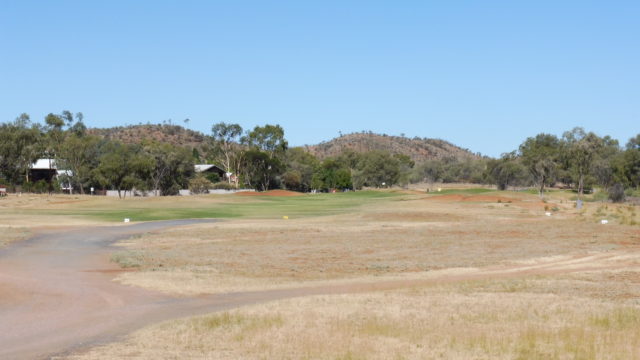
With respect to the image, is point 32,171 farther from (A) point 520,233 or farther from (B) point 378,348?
(B) point 378,348

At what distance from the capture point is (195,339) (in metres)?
14.0

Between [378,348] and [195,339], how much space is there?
3756 millimetres

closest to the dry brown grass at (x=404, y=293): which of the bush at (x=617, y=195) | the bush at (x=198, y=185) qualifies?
the bush at (x=617, y=195)

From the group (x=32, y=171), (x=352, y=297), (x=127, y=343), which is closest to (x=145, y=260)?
(x=352, y=297)

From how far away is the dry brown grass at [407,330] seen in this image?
12898mm

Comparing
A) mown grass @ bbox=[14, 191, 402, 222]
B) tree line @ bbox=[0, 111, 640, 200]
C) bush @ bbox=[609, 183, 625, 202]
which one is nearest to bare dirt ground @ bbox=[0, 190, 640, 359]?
mown grass @ bbox=[14, 191, 402, 222]

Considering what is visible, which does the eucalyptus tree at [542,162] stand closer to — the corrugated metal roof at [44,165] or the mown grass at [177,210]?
the mown grass at [177,210]

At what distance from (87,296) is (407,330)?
33.0ft

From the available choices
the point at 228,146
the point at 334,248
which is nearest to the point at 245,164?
the point at 228,146

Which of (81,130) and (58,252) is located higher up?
(81,130)

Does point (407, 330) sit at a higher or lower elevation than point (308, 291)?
higher

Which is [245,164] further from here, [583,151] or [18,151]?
[583,151]

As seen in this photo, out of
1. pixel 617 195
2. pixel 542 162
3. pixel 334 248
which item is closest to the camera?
pixel 334 248

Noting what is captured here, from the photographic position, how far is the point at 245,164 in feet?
497
